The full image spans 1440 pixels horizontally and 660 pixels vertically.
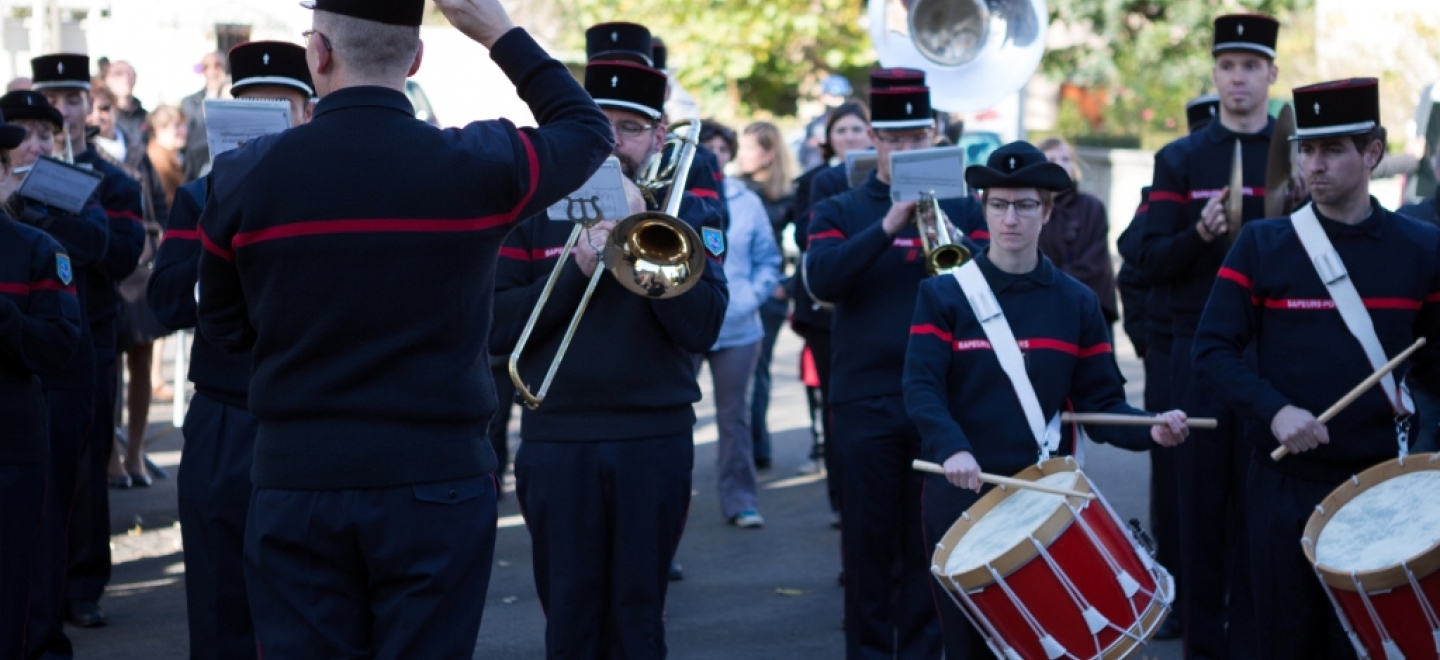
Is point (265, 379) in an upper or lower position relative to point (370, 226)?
lower

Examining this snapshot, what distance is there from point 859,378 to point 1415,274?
195 centimetres

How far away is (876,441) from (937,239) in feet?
2.59

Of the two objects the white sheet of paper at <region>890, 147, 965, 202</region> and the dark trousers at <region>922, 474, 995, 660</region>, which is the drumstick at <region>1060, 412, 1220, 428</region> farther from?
the white sheet of paper at <region>890, 147, 965, 202</region>

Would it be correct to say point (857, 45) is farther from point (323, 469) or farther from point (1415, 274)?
point (323, 469)

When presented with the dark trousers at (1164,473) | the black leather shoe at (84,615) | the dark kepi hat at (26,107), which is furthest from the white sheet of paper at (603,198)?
the black leather shoe at (84,615)


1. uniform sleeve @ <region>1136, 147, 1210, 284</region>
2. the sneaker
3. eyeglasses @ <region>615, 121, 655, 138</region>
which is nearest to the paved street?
the sneaker

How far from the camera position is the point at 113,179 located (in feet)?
24.3

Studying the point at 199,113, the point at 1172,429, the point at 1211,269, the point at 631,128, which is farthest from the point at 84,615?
the point at 199,113

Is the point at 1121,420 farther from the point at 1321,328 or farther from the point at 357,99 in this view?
the point at 357,99

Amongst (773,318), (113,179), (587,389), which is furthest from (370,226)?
(773,318)

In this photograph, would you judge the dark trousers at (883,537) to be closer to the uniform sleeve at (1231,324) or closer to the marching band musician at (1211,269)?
the marching band musician at (1211,269)

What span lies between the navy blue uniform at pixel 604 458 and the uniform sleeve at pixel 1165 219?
6.79 ft

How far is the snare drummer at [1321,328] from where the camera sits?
5055mm

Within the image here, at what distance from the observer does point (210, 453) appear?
5.30 meters
